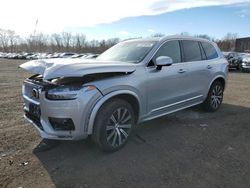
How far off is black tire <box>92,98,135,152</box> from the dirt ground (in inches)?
7.0

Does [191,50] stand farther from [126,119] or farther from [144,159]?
[144,159]

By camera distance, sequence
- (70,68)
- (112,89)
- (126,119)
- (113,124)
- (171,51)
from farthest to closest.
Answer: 1. (171,51)
2. (126,119)
3. (113,124)
4. (112,89)
5. (70,68)

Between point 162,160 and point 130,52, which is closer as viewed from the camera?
point 162,160

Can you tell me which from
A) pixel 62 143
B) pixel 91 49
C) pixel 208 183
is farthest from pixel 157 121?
pixel 91 49

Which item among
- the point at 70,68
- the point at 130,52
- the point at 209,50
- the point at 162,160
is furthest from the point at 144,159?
the point at 209,50

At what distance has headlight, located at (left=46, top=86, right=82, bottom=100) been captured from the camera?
349cm

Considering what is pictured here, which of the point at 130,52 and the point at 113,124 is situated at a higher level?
the point at 130,52

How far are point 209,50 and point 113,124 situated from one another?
11.5ft

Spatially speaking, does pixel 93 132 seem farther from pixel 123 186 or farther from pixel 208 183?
pixel 208 183

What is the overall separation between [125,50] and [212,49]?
8.25 feet

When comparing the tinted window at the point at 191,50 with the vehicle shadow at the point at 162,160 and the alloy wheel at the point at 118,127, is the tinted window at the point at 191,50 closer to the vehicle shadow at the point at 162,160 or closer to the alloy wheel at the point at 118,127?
the vehicle shadow at the point at 162,160

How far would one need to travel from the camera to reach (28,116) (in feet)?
14.0

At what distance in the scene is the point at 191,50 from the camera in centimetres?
559

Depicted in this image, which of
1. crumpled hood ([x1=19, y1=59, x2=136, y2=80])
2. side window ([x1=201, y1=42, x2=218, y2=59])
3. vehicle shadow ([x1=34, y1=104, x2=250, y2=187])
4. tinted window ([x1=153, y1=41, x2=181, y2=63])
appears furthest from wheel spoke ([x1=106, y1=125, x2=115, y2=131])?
side window ([x1=201, y1=42, x2=218, y2=59])
